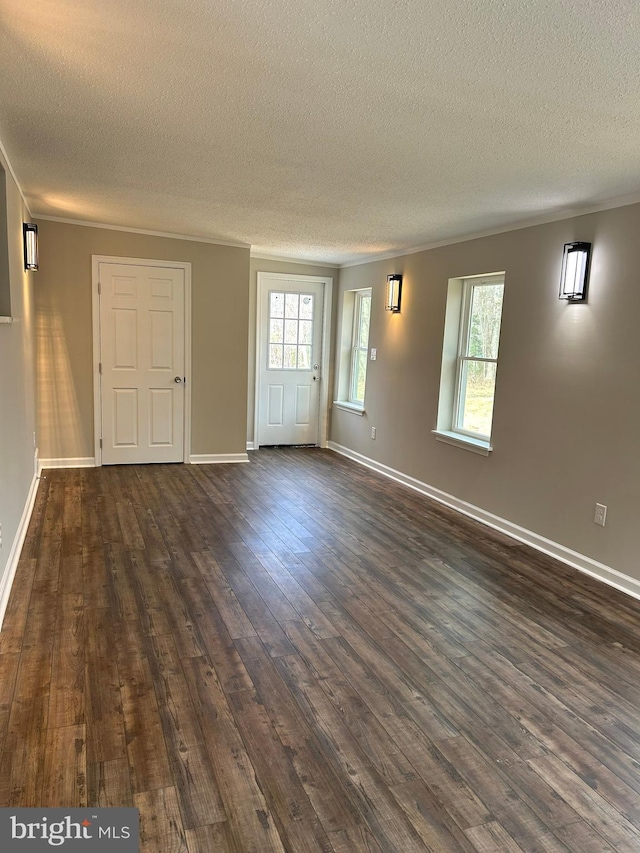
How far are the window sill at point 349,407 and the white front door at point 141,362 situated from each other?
200 cm

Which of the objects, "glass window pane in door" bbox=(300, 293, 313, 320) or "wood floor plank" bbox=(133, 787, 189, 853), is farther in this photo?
"glass window pane in door" bbox=(300, 293, 313, 320)

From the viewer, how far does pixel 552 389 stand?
4.07 meters

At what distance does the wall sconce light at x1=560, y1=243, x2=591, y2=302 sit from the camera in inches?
147

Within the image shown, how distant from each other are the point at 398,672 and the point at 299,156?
2.55 metres

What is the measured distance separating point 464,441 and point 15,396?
3.38 m

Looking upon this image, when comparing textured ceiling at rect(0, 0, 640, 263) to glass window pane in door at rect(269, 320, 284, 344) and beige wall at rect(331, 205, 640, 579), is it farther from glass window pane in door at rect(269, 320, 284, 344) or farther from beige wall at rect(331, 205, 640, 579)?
glass window pane in door at rect(269, 320, 284, 344)

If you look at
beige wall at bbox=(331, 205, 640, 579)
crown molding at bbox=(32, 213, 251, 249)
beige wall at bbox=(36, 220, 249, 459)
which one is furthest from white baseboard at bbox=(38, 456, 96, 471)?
beige wall at bbox=(331, 205, 640, 579)

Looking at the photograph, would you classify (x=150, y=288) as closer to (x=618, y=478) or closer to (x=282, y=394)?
(x=282, y=394)

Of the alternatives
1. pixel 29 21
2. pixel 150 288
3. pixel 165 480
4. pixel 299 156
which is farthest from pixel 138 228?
pixel 29 21

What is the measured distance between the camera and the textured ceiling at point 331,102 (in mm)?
1749

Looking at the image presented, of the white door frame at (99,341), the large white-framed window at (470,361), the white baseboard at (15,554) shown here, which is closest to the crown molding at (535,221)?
the large white-framed window at (470,361)

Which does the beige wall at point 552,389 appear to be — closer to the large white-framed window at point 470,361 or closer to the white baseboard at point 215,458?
the large white-framed window at point 470,361

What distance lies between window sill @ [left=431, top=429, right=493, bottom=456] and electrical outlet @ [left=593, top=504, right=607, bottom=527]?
109 cm

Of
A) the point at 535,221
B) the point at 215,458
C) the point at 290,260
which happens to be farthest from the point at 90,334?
the point at 535,221
